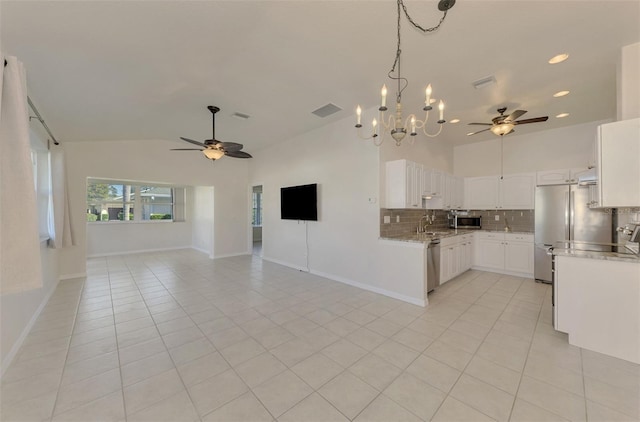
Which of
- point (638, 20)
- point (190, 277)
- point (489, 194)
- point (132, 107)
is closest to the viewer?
point (638, 20)

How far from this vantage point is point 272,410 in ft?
5.67

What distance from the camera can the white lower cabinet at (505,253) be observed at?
194 inches

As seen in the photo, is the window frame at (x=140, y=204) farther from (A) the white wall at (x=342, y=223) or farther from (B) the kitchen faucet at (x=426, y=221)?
(B) the kitchen faucet at (x=426, y=221)

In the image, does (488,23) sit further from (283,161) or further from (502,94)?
(283,161)

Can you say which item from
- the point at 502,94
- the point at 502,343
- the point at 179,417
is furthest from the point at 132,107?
the point at 502,343

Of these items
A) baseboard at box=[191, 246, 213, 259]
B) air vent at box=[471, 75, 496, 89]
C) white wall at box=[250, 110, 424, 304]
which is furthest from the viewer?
baseboard at box=[191, 246, 213, 259]

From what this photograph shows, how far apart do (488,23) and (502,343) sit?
313cm

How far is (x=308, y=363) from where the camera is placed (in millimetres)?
2250

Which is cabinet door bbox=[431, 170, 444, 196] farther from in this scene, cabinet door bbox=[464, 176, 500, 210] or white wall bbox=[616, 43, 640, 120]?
white wall bbox=[616, 43, 640, 120]

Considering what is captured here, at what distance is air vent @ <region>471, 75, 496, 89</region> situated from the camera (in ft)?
10.2

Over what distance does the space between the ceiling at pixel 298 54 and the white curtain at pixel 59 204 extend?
3.04 feet

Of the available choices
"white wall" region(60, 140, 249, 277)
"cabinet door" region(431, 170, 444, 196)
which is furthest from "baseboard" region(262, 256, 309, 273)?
"cabinet door" region(431, 170, 444, 196)

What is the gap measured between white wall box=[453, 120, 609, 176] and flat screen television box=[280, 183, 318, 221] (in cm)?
399

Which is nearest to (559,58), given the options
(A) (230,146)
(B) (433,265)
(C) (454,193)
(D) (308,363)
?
(B) (433,265)
